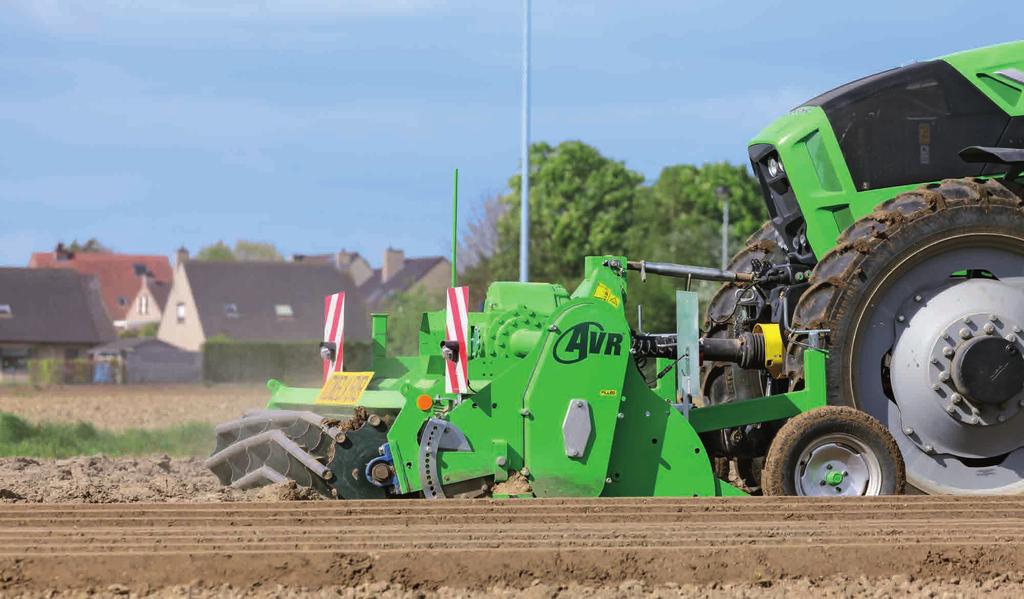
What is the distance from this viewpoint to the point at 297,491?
866cm

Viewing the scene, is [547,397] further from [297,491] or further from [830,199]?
[830,199]

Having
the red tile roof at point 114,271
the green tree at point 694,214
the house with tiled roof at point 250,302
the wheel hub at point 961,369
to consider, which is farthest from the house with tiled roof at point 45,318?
the wheel hub at point 961,369

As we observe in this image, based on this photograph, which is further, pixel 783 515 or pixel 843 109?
pixel 843 109

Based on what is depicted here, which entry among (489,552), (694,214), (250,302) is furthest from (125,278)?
(489,552)

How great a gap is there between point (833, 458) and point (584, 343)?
1684 millimetres

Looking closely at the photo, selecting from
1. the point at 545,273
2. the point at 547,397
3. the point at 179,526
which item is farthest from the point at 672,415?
the point at 545,273

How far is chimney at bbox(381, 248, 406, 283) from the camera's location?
107938 mm

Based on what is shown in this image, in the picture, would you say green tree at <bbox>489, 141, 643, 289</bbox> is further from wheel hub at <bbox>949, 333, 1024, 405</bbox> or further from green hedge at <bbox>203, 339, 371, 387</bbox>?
wheel hub at <bbox>949, 333, 1024, 405</bbox>

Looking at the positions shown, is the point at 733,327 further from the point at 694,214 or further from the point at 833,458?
the point at 694,214

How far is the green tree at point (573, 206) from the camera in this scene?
57.3m

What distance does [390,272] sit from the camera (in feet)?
356

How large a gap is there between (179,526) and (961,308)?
16.4 feet

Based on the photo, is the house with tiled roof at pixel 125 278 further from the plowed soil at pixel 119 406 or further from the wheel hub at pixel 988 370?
the wheel hub at pixel 988 370

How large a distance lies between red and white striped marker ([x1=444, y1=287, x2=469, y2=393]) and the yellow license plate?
102 cm
